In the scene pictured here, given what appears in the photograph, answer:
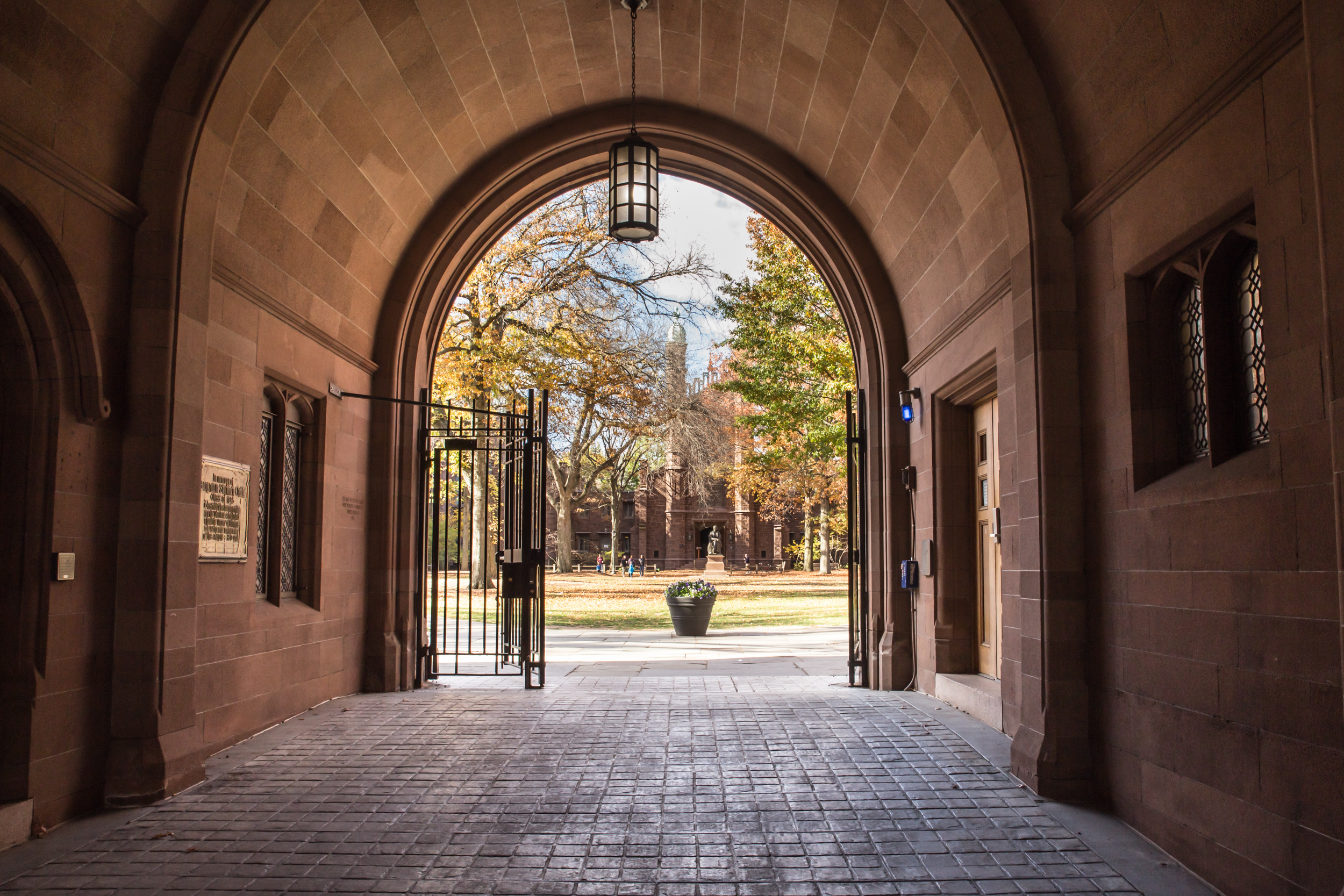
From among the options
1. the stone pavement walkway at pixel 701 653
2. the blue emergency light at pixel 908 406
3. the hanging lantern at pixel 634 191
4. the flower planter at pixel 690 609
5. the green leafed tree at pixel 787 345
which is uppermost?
the green leafed tree at pixel 787 345

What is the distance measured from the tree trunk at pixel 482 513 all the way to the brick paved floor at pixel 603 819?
2499 millimetres

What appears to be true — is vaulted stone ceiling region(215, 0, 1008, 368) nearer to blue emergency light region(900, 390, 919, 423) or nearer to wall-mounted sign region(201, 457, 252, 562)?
blue emergency light region(900, 390, 919, 423)

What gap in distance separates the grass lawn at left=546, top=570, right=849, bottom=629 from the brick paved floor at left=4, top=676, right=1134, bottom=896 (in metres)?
6.03

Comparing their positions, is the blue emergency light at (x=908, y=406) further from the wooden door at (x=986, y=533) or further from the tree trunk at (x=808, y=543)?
the tree trunk at (x=808, y=543)

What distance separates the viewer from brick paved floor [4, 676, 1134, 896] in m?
3.71

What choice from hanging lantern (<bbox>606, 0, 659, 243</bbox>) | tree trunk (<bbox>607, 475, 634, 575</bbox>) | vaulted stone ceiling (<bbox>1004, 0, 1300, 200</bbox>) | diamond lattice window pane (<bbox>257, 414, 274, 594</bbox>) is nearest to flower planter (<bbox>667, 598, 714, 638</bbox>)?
hanging lantern (<bbox>606, 0, 659, 243</bbox>)

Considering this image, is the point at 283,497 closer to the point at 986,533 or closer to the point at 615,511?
the point at 986,533

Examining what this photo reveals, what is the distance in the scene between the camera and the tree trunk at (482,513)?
9414 millimetres

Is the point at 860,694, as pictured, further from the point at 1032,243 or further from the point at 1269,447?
the point at 1269,447

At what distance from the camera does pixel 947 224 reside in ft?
→ 22.9

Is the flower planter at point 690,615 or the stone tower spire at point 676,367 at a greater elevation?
the stone tower spire at point 676,367

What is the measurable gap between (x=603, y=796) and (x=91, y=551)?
289 centimetres

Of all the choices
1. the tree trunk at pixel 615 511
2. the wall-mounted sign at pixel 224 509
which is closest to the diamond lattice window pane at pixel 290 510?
the wall-mounted sign at pixel 224 509

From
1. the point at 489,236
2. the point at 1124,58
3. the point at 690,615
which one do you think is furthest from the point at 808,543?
the point at 1124,58
